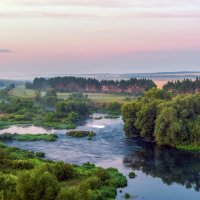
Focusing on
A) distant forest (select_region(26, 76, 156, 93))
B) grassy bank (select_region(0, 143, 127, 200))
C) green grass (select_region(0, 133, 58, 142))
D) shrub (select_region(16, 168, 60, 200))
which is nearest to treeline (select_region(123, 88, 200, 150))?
green grass (select_region(0, 133, 58, 142))

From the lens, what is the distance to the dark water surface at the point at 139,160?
5422 cm

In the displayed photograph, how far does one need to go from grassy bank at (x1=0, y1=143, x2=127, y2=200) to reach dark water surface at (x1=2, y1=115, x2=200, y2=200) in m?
2.56

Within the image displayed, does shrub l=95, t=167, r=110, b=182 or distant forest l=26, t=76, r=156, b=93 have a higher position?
distant forest l=26, t=76, r=156, b=93

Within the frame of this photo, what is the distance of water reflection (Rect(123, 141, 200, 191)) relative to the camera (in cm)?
5987

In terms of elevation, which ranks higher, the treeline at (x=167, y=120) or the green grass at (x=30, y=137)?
the treeline at (x=167, y=120)

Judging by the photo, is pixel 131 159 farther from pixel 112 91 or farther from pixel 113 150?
pixel 112 91

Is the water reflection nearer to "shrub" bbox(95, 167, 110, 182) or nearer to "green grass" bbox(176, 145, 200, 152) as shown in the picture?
"green grass" bbox(176, 145, 200, 152)

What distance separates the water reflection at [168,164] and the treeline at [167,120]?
280 cm

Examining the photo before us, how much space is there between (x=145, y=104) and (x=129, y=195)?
3846 cm

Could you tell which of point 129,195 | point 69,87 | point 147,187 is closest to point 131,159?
point 147,187

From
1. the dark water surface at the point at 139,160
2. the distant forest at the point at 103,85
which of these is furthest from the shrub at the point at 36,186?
the distant forest at the point at 103,85

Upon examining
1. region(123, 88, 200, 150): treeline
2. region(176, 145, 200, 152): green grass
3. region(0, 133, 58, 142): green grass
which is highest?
region(123, 88, 200, 150): treeline

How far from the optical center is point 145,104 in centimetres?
8750

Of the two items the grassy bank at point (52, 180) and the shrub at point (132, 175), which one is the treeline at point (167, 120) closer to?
the shrub at point (132, 175)
